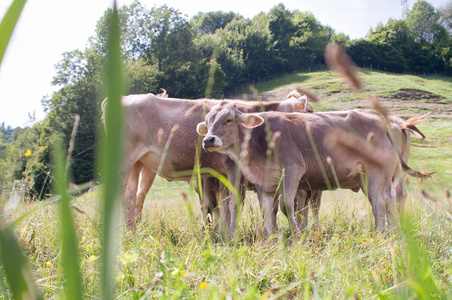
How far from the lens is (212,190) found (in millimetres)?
7180

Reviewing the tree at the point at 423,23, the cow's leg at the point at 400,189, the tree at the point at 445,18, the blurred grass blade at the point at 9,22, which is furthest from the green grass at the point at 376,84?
the blurred grass blade at the point at 9,22

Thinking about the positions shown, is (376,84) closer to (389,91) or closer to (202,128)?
(389,91)

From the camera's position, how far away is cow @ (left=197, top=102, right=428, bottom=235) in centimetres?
565

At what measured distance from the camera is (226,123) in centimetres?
572

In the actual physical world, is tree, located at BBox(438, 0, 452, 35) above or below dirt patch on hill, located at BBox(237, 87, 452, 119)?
above

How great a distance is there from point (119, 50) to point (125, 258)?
204 cm

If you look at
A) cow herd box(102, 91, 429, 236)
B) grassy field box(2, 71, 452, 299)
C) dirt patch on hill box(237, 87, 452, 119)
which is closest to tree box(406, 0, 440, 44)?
dirt patch on hill box(237, 87, 452, 119)

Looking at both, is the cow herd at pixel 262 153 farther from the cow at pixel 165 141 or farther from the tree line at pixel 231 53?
the tree line at pixel 231 53

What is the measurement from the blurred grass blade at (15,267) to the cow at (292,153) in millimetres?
4931

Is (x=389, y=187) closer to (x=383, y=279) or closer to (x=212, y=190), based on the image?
(x=212, y=190)

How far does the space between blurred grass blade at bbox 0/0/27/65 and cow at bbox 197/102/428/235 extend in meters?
4.89

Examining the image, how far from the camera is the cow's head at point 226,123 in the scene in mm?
5566

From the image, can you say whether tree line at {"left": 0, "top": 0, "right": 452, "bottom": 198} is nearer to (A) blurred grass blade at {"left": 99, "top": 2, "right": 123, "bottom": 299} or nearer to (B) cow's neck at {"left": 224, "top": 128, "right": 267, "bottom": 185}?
(B) cow's neck at {"left": 224, "top": 128, "right": 267, "bottom": 185}

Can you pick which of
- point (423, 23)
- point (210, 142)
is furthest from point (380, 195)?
point (423, 23)
